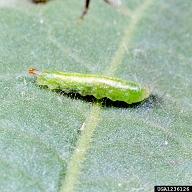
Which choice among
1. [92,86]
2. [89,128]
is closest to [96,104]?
[92,86]

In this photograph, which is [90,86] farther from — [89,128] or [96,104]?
[89,128]

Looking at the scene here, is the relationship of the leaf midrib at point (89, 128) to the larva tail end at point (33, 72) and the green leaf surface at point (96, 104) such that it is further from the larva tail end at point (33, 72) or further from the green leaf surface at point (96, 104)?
the larva tail end at point (33, 72)

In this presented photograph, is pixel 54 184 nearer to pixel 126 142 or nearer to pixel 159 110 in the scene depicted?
pixel 126 142

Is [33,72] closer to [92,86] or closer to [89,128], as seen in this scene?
[92,86]

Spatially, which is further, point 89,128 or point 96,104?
point 96,104

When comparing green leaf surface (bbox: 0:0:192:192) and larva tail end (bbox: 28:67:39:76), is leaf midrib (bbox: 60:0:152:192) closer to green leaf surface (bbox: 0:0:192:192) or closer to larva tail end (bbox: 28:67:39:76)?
green leaf surface (bbox: 0:0:192:192)

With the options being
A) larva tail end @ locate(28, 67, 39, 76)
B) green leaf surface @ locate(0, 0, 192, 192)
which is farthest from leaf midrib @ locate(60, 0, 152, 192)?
larva tail end @ locate(28, 67, 39, 76)

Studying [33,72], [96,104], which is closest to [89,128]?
[96,104]
